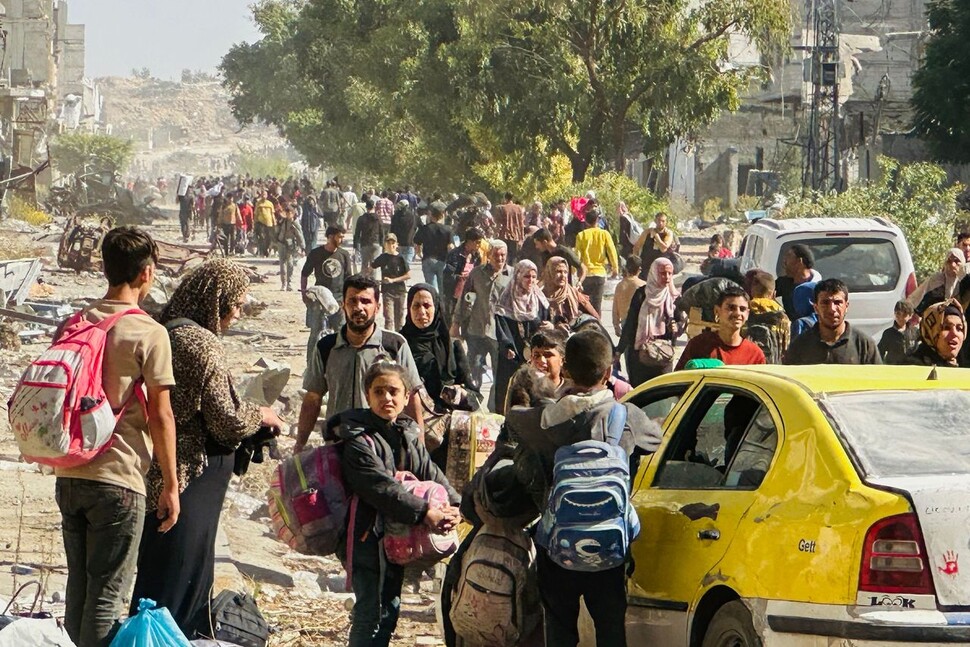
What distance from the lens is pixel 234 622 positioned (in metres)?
6.17

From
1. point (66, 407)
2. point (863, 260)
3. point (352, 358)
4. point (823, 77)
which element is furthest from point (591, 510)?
point (823, 77)

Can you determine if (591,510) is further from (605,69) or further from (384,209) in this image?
(605,69)

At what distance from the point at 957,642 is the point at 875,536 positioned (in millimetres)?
377

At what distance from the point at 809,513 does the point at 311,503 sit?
2078 mm

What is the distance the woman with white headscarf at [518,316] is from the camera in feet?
39.7

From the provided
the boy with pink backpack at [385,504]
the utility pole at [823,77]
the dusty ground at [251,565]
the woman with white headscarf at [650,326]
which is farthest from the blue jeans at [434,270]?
the utility pole at [823,77]

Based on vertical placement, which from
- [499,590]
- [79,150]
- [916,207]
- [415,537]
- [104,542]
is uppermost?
[79,150]

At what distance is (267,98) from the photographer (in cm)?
8856

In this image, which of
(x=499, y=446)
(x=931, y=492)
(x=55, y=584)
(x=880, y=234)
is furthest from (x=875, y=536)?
(x=880, y=234)

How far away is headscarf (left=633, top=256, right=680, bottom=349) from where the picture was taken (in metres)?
11.7

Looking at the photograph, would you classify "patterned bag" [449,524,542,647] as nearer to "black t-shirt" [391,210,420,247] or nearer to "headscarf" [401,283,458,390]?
"headscarf" [401,283,458,390]

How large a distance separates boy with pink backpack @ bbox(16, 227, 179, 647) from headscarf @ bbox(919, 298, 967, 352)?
14.3ft

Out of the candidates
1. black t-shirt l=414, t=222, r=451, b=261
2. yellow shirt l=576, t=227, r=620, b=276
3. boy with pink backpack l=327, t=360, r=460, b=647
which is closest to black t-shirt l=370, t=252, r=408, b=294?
yellow shirt l=576, t=227, r=620, b=276

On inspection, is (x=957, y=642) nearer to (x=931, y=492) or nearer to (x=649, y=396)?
(x=931, y=492)
